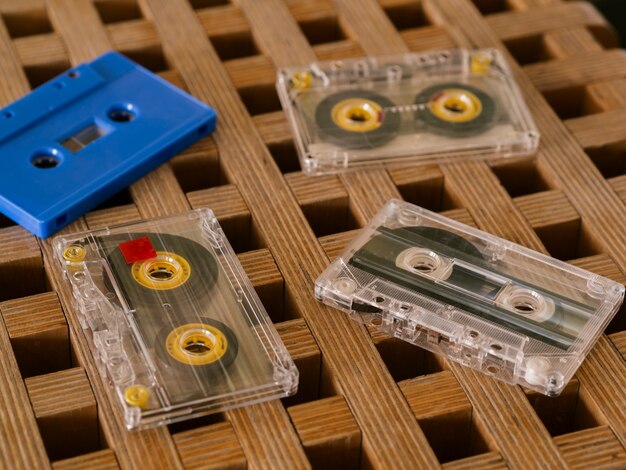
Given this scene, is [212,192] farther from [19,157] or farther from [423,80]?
[423,80]

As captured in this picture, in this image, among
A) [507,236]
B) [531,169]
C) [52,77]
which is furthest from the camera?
[52,77]

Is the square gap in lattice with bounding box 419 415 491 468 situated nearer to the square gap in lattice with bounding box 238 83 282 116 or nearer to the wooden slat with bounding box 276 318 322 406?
the wooden slat with bounding box 276 318 322 406

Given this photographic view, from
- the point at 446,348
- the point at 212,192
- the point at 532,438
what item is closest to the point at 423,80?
the point at 212,192

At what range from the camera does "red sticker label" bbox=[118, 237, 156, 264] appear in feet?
3.91

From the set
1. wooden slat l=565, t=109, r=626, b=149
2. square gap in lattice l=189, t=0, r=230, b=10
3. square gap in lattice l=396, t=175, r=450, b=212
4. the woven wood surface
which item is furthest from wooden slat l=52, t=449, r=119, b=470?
square gap in lattice l=189, t=0, r=230, b=10

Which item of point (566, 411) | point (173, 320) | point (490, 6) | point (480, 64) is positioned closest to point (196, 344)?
point (173, 320)

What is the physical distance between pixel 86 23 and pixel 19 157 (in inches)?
12.1

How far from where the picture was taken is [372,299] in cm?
116

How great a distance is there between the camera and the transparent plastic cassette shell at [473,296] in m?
1.12

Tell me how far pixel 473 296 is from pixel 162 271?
0.32m

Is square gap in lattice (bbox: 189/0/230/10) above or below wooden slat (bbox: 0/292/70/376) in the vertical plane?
above

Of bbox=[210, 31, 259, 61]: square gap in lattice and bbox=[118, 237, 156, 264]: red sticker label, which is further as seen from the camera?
bbox=[210, 31, 259, 61]: square gap in lattice

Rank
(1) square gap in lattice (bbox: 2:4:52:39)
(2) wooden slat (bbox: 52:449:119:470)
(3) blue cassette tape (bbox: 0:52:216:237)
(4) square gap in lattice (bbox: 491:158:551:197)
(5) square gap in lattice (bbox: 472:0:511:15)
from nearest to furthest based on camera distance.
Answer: (2) wooden slat (bbox: 52:449:119:470)
(3) blue cassette tape (bbox: 0:52:216:237)
(4) square gap in lattice (bbox: 491:158:551:197)
(1) square gap in lattice (bbox: 2:4:52:39)
(5) square gap in lattice (bbox: 472:0:511:15)

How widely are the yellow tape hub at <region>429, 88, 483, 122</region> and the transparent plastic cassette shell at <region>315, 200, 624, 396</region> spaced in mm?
188
